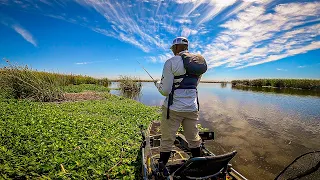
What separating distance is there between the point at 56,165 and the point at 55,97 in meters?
14.0

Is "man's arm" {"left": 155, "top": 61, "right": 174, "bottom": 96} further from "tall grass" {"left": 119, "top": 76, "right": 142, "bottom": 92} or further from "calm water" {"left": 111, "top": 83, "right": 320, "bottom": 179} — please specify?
"tall grass" {"left": 119, "top": 76, "right": 142, "bottom": 92}

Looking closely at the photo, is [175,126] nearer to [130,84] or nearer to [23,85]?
[23,85]

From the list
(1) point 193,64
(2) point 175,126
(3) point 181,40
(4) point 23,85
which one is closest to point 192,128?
(2) point 175,126

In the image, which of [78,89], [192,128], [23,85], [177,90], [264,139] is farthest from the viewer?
[78,89]

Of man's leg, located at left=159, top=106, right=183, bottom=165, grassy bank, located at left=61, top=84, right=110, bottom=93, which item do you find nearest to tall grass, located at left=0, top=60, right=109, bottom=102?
grassy bank, located at left=61, top=84, right=110, bottom=93

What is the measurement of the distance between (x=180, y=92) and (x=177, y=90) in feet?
0.23

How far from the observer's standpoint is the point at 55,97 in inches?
675

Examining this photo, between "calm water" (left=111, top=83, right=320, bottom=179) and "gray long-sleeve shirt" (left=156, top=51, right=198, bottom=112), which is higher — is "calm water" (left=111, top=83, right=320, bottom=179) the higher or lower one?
the lower one

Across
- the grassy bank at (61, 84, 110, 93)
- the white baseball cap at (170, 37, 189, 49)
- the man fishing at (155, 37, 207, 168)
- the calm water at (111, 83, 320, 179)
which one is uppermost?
the white baseball cap at (170, 37, 189, 49)

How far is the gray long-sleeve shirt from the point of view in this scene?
12.2 feet

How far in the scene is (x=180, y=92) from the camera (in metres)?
3.76

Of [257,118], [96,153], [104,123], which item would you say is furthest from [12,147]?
[257,118]

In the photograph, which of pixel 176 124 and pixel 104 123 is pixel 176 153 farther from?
pixel 104 123

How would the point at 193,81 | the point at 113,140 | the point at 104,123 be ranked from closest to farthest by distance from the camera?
the point at 193,81 < the point at 113,140 < the point at 104,123
